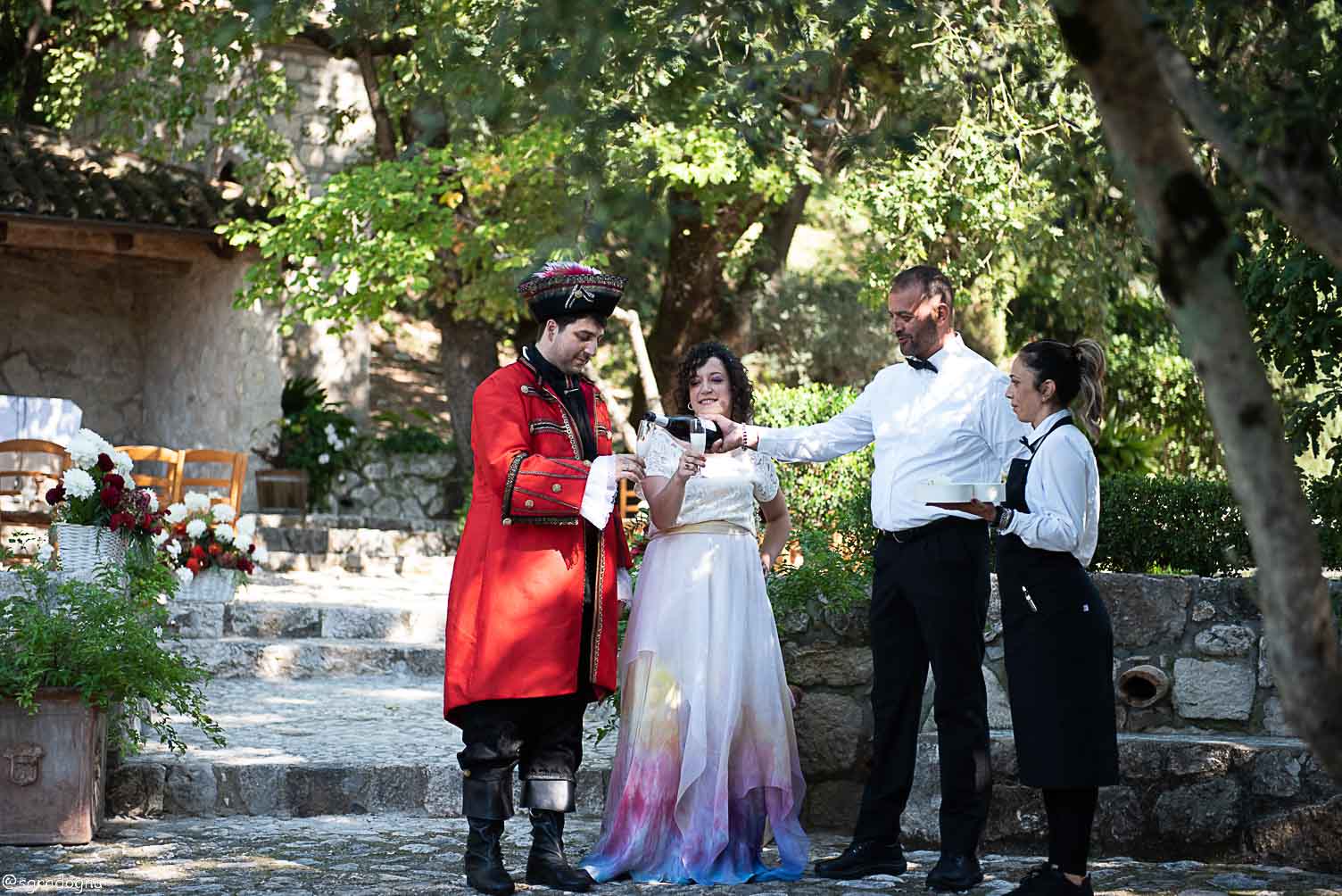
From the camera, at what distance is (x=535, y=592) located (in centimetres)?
438

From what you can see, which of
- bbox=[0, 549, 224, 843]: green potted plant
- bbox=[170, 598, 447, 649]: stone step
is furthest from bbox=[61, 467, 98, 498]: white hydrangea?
bbox=[0, 549, 224, 843]: green potted plant

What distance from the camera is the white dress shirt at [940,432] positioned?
4539mm

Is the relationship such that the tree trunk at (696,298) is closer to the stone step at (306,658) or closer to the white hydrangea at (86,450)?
the stone step at (306,658)

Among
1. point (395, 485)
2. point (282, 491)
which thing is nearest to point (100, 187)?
point (282, 491)

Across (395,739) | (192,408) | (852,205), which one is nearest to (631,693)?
(395,739)

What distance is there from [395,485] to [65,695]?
10.2 meters

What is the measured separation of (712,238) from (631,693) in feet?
31.5

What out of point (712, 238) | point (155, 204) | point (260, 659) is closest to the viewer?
point (260, 659)

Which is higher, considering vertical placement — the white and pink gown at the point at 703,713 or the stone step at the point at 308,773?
the white and pink gown at the point at 703,713

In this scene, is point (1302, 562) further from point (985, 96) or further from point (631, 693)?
point (985, 96)

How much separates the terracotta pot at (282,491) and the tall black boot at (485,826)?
10.1m

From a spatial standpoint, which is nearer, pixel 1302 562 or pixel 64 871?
pixel 1302 562

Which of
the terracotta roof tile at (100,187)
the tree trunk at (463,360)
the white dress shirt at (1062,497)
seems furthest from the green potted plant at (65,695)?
the tree trunk at (463,360)

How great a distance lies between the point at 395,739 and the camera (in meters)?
6.54
